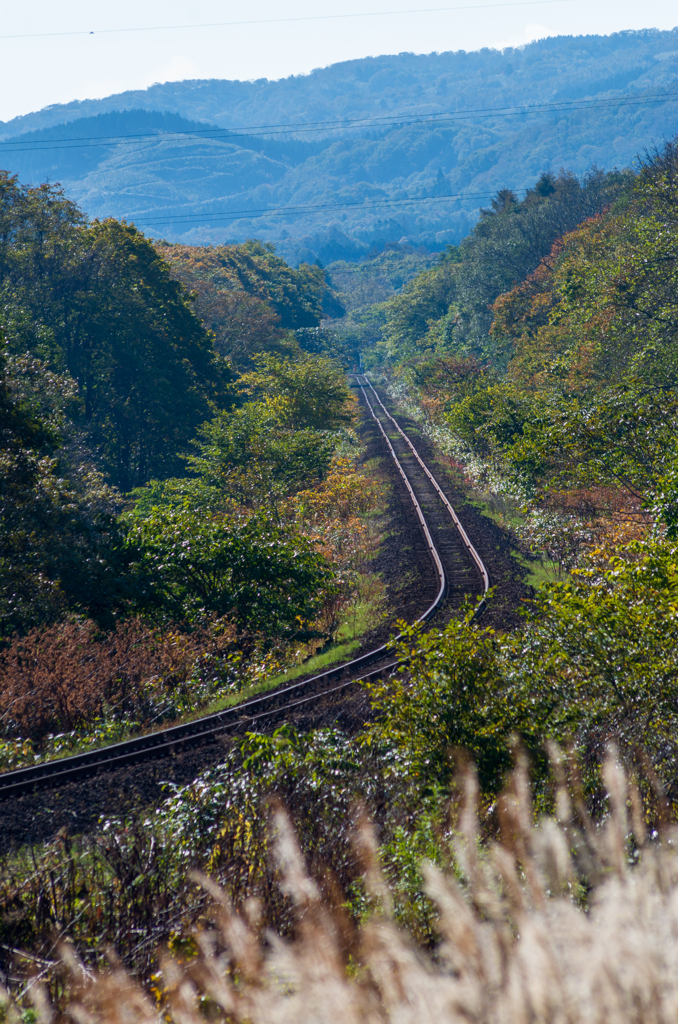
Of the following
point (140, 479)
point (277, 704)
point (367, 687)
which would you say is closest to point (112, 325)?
point (140, 479)

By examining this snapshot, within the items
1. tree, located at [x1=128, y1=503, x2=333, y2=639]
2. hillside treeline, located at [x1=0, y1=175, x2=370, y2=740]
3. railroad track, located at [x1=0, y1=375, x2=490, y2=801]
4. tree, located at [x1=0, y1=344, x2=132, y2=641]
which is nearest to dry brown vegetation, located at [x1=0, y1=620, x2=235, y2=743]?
hillside treeline, located at [x1=0, y1=175, x2=370, y2=740]

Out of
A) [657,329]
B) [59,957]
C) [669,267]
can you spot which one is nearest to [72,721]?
[59,957]

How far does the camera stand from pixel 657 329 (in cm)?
2761

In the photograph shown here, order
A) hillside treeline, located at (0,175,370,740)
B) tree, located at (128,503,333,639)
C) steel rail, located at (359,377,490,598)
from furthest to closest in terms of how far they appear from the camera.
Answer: steel rail, located at (359,377,490,598), tree, located at (128,503,333,639), hillside treeline, located at (0,175,370,740)

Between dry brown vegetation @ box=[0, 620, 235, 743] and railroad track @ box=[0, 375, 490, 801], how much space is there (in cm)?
148

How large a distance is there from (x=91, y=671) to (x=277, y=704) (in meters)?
3.85

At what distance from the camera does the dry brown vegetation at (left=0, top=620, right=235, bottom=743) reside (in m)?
11.9

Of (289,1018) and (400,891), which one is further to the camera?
(400,891)

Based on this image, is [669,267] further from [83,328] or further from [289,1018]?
[289,1018]

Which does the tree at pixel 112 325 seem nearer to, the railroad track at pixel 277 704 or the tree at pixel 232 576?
the tree at pixel 232 576

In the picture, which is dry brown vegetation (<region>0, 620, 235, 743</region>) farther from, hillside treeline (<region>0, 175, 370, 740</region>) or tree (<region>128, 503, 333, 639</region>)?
tree (<region>128, 503, 333, 639</region>)

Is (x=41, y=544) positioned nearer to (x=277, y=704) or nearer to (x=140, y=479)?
(x=277, y=704)

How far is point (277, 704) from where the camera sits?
12.6m

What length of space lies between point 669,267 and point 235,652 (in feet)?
82.8
